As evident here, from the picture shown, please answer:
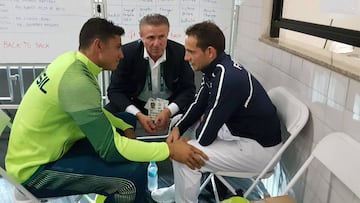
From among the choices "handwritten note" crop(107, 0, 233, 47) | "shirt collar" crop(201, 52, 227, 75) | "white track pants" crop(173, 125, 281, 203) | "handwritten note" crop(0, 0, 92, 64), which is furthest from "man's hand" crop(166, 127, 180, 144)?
"handwritten note" crop(0, 0, 92, 64)

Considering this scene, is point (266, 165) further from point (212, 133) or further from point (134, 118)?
point (134, 118)

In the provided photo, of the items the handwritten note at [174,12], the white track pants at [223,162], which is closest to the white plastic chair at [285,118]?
the white track pants at [223,162]

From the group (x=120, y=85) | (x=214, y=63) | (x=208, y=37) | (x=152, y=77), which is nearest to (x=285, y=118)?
(x=214, y=63)

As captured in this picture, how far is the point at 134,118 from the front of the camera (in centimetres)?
208

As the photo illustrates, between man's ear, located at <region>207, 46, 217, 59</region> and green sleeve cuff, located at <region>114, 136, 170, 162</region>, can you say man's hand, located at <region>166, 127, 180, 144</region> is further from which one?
man's ear, located at <region>207, 46, 217, 59</region>

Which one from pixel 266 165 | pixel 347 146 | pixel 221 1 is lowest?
pixel 266 165

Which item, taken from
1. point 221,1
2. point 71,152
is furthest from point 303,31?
point 71,152

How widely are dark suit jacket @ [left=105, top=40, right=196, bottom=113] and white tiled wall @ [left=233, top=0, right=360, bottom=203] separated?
1.74 feet

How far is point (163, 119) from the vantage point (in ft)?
7.17

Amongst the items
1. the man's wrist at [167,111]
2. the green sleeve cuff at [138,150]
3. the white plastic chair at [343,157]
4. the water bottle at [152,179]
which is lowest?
the water bottle at [152,179]

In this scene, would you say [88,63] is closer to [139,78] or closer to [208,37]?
[208,37]

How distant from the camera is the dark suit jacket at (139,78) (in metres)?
2.32

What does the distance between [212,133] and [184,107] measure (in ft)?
2.29

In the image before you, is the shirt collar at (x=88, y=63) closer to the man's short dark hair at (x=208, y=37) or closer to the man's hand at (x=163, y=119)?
the man's short dark hair at (x=208, y=37)
